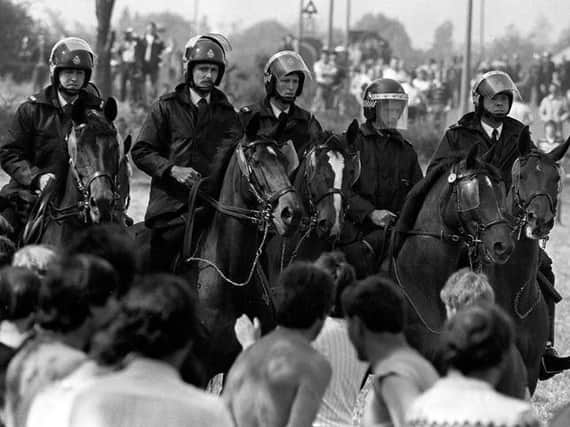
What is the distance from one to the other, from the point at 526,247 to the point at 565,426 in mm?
5196

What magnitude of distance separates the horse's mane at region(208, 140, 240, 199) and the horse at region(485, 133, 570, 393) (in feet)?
7.09

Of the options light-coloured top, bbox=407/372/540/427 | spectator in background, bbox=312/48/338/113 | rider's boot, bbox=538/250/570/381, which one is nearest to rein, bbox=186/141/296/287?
rider's boot, bbox=538/250/570/381

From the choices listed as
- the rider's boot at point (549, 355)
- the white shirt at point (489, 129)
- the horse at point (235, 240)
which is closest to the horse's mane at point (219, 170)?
the horse at point (235, 240)

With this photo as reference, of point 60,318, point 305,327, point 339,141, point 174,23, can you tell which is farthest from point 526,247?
point 174,23

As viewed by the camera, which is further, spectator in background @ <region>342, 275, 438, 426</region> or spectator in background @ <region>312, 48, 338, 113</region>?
spectator in background @ <region>312, 48, 338, 113</region>

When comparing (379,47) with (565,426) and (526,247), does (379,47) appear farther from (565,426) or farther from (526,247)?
(565,426)

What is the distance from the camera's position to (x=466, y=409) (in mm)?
6133

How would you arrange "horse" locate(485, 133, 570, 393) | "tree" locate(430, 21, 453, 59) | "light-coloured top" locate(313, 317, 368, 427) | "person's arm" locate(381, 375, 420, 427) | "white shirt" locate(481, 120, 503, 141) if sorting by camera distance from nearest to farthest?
"person's arm" locate(381, 375, 420, 427)
"light-coloured top" locate(313, 317, 368, 427)
"horse" locate(485, 133, 570, 393)
"white shirt" locate(481, 120, 503, 141)
"tree" locate(430, 21, 453, 59)

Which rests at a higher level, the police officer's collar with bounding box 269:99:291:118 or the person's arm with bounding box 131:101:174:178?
the police officer's collar with bounding box 269:99:291:118

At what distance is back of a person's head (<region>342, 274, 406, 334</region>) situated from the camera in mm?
6852

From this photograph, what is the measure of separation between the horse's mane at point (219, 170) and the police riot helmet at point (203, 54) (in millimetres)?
1178

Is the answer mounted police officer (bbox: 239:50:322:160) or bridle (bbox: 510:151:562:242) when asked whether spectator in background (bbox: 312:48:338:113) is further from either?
bridle (bbox: 510:151:562:242)

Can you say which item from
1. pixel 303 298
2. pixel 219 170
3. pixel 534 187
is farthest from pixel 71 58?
pixel 303 298

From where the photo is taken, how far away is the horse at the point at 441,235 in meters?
11.9
